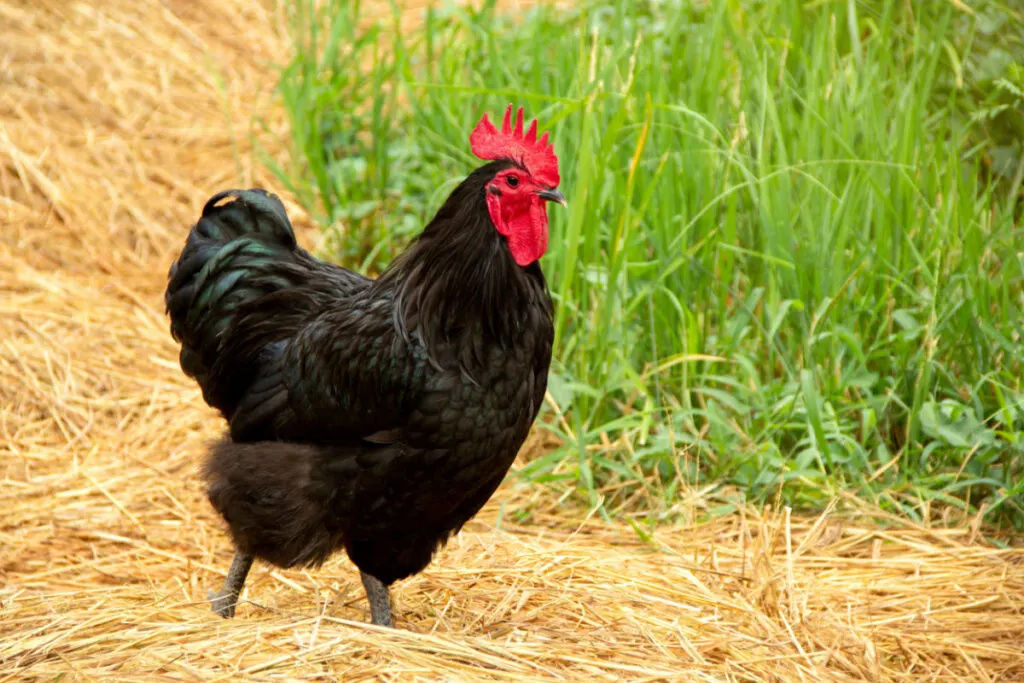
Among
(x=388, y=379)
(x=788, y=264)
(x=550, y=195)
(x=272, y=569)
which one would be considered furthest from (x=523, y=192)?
(x=272, y=569)

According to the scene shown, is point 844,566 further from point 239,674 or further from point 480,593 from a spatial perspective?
point 239,674

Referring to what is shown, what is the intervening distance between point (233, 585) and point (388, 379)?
1.01 m

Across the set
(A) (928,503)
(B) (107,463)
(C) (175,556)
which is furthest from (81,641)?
(A) (928,503)

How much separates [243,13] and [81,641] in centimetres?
655

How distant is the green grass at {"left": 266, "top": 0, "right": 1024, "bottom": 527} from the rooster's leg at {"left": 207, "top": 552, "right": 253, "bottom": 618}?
1.14 meters

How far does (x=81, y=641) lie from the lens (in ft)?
9.77

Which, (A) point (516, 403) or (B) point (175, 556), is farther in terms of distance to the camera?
(B) point (175, 556)

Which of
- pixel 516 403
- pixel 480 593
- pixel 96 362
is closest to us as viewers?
pixel 516 403

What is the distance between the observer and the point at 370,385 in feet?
10.4

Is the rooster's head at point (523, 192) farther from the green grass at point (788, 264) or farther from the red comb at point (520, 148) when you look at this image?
the green grass at point (788, 264)

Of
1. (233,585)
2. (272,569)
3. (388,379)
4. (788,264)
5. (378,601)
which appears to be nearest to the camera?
(388,379)

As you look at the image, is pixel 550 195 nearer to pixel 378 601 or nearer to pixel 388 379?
pixel 388 379

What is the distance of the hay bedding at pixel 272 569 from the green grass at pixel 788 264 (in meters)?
0.27

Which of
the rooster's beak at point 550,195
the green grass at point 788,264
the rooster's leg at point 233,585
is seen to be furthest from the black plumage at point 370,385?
the green grass at point 788,264
